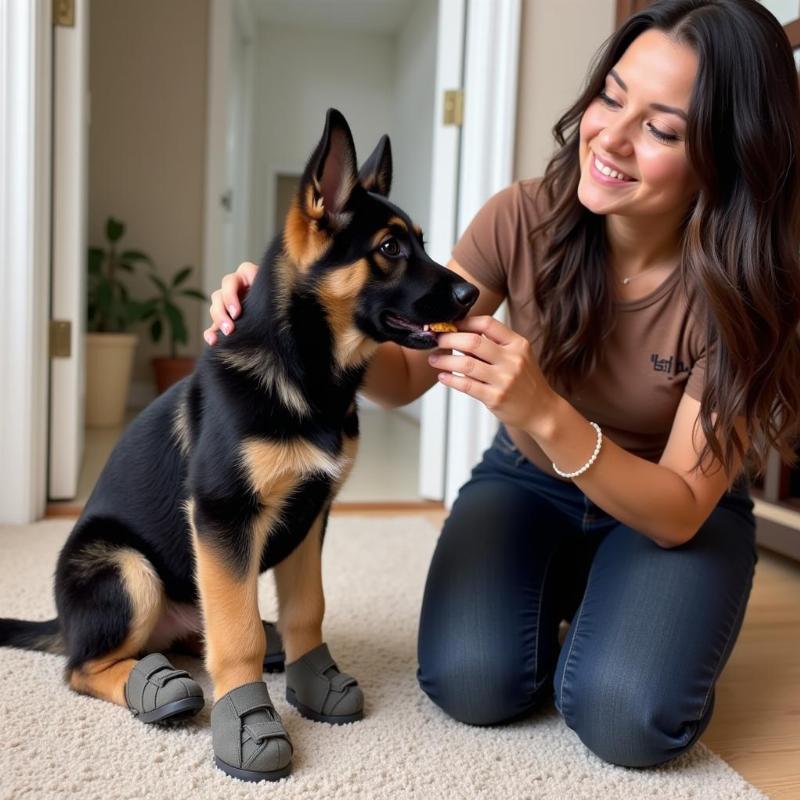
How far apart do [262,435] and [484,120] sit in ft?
6.46

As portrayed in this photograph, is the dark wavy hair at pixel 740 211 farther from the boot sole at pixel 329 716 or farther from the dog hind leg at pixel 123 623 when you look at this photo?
the dog hind leg at pixel 123 623

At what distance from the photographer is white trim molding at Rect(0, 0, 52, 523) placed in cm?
247

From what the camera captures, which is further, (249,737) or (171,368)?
(171,368)

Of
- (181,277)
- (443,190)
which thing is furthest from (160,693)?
(181,277)

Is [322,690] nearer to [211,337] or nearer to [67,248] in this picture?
[211,337]

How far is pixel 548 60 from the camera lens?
2902 millimetres

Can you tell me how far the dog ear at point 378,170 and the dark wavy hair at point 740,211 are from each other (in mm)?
396

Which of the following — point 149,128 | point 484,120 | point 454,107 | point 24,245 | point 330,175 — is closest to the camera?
point 330,175

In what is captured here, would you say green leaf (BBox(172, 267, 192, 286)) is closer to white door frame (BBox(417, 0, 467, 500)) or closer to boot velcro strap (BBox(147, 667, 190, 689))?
white door frame (BBox(417, 0, 467, 500))

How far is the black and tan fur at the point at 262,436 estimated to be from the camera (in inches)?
49.9

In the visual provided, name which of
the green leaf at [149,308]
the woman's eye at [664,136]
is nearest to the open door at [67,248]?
the woman's eye at [664,136]

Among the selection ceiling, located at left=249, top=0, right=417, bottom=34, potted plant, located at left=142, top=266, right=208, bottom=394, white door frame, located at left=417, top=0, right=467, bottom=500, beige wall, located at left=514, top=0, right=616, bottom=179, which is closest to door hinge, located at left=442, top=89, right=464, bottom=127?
white door frame, located at left=417, top=0, right=467, bottom=500

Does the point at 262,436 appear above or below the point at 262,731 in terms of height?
above

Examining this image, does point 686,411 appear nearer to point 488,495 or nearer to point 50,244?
point 488,495
